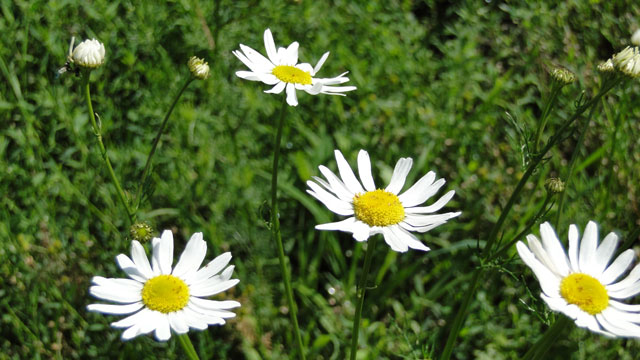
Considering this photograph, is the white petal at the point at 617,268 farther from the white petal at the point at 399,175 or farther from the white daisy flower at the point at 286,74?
the white daisy flower at the point at 286,74

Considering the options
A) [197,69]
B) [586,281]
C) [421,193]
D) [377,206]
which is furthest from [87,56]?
[586,281]

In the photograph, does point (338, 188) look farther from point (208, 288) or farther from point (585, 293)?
point (585, 293)

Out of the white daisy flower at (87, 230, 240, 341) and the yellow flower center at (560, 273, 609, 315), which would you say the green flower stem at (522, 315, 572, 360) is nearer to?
the yellow flower center at (560, 273, 609, 315)

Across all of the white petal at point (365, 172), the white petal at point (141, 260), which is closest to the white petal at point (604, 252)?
the white petal at point (365, 172)

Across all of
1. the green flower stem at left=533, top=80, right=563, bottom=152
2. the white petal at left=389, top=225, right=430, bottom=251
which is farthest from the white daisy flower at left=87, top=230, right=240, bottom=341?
the green flower stem at left=533, top=80, right=563, bottom=152

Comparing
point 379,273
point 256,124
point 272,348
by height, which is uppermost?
point 256,124

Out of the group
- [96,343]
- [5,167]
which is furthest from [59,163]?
[96,343]

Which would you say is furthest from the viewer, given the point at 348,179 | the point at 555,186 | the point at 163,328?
the point at 348,179

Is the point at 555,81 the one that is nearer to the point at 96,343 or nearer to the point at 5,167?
the point at 96,343
